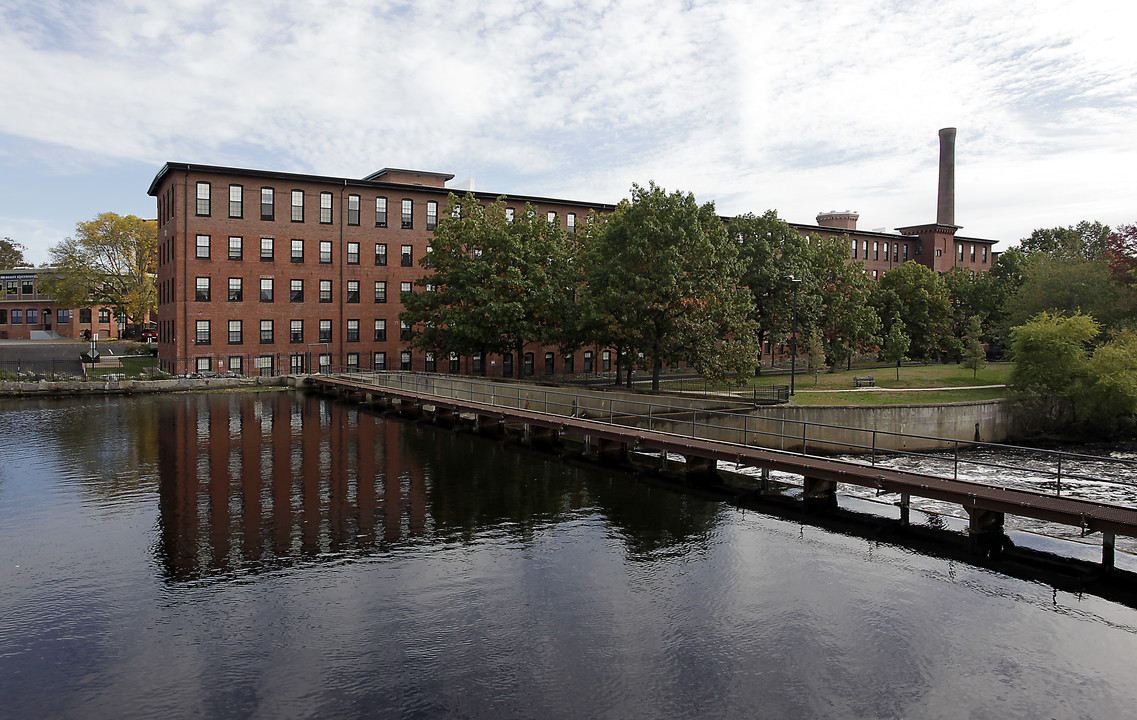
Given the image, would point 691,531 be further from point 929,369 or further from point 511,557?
point 929,369

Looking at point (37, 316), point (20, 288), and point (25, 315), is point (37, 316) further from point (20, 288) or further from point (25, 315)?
point (20, 288)

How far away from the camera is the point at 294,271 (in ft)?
201

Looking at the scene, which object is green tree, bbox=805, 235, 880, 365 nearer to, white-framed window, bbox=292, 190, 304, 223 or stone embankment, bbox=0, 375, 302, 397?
white-framed window, bbox=292, 190, 304, 223

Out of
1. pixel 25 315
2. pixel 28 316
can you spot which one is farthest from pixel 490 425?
pixel 25 315

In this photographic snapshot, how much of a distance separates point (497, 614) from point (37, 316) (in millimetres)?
119062

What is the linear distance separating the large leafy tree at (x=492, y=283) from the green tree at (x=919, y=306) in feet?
115

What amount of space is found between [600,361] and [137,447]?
45.3 meters

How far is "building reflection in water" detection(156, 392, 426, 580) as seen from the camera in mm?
18703

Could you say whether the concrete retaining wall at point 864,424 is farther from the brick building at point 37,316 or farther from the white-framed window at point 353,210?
the brick building at point 37,316

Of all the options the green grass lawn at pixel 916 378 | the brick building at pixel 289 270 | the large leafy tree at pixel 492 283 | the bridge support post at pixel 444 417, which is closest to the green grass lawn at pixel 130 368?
the brick building at pixel 289 270

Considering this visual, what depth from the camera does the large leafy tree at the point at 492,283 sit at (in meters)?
52.3

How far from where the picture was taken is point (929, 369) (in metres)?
68.2

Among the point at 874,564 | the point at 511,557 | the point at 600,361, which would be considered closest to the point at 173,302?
the point at 600,361

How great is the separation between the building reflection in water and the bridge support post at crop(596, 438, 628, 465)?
7.19 metres
